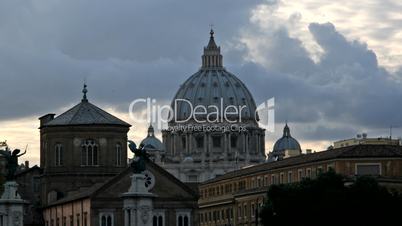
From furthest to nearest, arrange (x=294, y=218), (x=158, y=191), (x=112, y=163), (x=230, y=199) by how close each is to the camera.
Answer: (x=230, y=199)
(x=112, y=163)
(x=158, y=191)
(x=294, y=218)

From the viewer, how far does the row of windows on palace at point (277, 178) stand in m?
143

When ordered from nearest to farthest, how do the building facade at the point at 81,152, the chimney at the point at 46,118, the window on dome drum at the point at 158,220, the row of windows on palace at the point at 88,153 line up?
the window on dome drum at the point at 158,220, the building facade at the point at 81,152, the row of windows on palace at the point at 88,153, the chimney at the point at 46,118

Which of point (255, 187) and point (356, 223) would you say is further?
point (255, 187)

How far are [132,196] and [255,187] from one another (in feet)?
203

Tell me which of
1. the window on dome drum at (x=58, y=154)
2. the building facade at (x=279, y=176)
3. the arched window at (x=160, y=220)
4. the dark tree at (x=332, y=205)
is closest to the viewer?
the dark tree at (x=332, y=205)

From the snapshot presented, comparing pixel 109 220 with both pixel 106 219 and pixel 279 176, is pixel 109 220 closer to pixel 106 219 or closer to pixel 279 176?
pixel 106 219

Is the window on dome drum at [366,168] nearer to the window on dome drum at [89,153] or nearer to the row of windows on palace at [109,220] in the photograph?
the row of windows on palace at [109,220]

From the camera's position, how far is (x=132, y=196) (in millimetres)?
101125

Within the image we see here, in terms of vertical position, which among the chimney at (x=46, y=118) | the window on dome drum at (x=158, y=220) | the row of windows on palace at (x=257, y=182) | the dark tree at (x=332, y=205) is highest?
the chimney at (x=46, y=118)

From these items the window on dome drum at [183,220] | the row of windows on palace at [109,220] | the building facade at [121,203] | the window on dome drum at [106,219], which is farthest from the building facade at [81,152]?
the window on dome drum at [106,219]

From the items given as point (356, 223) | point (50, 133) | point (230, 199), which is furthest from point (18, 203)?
point (230, 199)

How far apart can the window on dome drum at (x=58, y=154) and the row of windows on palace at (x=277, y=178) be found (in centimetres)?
1655

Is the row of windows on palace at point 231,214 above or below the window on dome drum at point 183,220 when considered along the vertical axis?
above

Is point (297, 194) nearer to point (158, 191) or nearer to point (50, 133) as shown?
point (158, 191)
